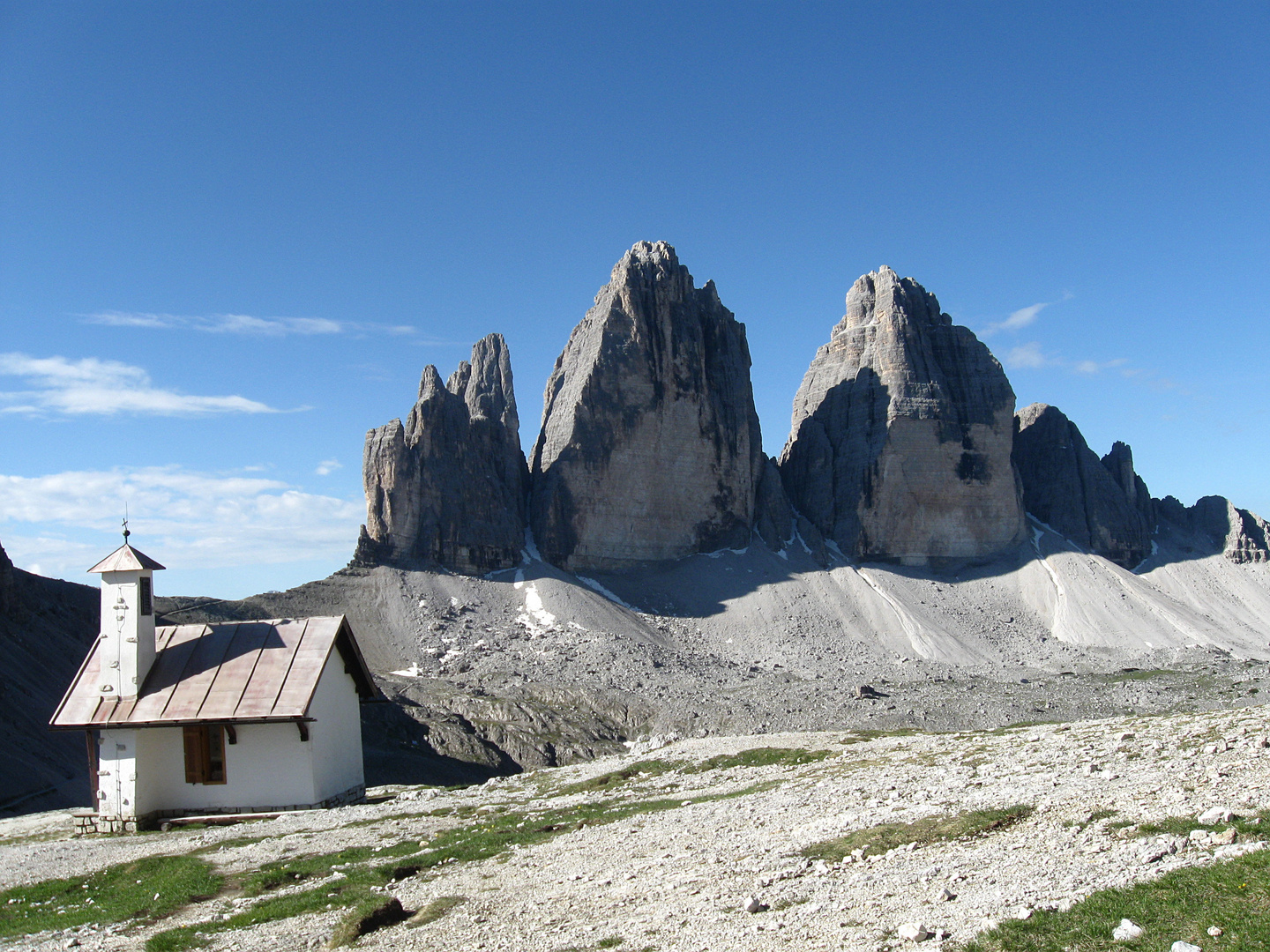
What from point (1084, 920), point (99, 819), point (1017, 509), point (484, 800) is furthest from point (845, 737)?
point (1017, 509)

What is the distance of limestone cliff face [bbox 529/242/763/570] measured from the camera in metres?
101

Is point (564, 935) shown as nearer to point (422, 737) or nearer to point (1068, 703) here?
point (422, 737)

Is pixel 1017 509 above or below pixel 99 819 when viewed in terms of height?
above

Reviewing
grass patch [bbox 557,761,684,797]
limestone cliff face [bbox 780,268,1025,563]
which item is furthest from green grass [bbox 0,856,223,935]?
limestone cliff face [bbox 780,268,1025,563]

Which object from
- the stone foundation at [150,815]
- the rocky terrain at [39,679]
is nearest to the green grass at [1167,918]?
the stone foundation at [150,815]

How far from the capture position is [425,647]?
76.9m

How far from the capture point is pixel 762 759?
104 feet

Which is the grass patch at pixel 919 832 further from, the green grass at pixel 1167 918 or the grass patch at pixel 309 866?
the grass patch at pixel 309 866

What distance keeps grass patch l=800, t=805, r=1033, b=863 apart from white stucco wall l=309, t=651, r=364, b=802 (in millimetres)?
16238

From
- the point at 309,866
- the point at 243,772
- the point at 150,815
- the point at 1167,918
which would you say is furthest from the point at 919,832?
the point at 150,815

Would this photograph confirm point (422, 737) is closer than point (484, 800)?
No

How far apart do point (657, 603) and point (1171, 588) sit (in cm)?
6431

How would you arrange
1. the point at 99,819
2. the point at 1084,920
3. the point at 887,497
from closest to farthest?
the point at 1084,920, the point at 99,819, the point at 887,497

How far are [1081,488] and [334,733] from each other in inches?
4559
